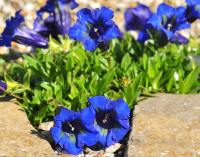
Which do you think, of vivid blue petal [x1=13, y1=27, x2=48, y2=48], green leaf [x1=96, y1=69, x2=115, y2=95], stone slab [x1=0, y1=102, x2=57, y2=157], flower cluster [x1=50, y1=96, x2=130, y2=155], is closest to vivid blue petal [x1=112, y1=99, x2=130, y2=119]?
flower cluster [x1=50, y1=96, x2=130, y2=155]

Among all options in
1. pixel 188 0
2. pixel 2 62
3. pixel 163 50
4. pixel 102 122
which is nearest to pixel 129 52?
pixel 163 50

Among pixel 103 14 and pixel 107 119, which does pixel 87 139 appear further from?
pixel 103 14

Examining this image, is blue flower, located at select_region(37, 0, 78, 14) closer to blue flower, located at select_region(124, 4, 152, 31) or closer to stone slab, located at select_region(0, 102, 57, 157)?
blue flower, located at select_region(124, 4, 152, 31)

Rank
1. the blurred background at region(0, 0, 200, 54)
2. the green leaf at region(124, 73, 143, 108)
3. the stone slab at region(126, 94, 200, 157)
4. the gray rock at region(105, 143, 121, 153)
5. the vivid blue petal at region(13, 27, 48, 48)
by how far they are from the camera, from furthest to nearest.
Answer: the blurred background at region(0, 0, 200, 54) < the vivid blue petal at region(13, 27, 48, 48) < the green leaf at region(124, 73, 143, 108) < the gray rock at region(105, 143, 121, 153) < the stone slab at region(126, 94, 200, 157)

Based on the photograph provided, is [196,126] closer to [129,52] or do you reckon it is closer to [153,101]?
[153,101]

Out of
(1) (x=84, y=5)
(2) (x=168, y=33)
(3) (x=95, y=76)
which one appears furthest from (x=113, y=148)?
(1) (x=84, y=5)

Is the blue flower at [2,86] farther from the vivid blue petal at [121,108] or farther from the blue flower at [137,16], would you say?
the blue flower at [137,16]
